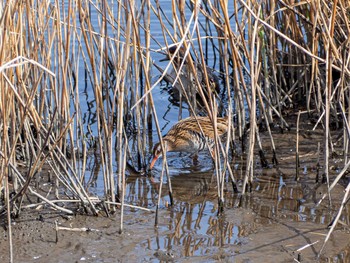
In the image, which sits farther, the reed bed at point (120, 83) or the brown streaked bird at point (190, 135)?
the brown streaked bird at point (190, 135)

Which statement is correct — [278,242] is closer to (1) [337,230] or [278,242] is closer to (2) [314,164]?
(1) [337,230]

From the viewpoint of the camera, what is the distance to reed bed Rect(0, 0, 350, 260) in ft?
13.3

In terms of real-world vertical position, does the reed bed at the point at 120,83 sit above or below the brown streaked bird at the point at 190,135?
above

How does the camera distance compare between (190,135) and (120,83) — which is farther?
(190,135)

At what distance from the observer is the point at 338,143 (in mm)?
6023

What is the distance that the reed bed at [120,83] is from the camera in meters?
4.06

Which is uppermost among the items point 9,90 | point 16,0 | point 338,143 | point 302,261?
point 16,0

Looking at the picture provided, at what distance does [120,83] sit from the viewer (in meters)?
4.30

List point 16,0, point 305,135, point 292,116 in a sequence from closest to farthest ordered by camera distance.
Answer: point 16,0 → point 305,135 → point 292,116

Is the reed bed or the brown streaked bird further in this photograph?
the brown streaked bird

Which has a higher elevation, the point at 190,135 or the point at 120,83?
the point at 120,83

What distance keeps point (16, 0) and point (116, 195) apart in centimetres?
164

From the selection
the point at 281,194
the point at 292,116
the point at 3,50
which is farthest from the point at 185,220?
the point at 292,116

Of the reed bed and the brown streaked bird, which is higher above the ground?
the reed bed
